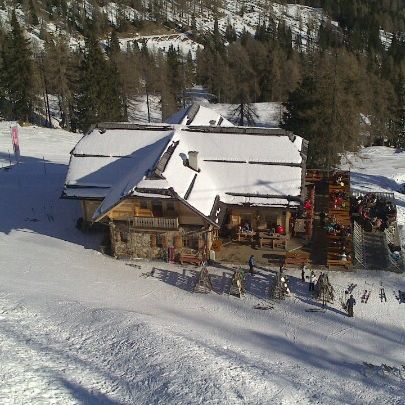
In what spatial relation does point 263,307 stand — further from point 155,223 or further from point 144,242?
point 144,242

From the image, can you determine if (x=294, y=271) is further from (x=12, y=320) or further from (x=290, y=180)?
Result: (x=12, y=320)

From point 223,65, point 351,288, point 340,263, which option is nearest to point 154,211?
point 340,263

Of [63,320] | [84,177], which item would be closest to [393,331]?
[63,320]

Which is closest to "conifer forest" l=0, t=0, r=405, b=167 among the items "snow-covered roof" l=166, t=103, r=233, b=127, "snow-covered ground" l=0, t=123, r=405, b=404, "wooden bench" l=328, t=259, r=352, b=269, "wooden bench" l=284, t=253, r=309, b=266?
"snow-covered roof" l=166, t=103, r=233, b=127

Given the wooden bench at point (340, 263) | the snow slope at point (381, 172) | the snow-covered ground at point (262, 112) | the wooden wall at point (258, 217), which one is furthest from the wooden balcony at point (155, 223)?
the snow-covered ground at point (262, 112)

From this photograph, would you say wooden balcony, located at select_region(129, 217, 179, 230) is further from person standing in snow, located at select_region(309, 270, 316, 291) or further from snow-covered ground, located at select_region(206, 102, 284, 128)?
snow-covered ground, located at select_region(206, 102, 284, 128)

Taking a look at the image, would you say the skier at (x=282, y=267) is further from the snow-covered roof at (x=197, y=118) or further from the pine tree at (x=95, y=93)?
the pine tree at (x=95, y=93)
